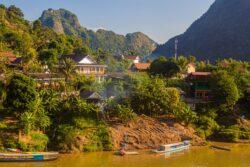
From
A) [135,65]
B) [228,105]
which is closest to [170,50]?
[135,65]

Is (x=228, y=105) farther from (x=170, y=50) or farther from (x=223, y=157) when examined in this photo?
(x=170, y=50)

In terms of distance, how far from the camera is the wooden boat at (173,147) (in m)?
38.1

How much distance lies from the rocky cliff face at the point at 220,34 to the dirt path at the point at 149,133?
216ft

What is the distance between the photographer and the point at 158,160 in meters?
35.6

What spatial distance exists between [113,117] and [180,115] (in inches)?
300

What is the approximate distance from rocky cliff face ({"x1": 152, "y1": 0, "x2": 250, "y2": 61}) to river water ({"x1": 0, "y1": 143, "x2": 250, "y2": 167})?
6896 centimetres

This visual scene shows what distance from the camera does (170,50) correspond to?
14212 centimetres

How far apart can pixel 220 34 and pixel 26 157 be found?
309 feet

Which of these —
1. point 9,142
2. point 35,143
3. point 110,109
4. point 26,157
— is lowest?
point 26,157

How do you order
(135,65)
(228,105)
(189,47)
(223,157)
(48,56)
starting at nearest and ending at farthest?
(223,157)
(228,105)
(48,56)
(135,65)
(189,47)

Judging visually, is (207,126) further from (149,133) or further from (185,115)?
(149,133)

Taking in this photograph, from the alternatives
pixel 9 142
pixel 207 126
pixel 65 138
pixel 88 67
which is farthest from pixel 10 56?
pixel 207 126

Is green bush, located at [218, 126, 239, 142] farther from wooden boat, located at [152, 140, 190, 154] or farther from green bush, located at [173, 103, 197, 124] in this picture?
wooden boat, located at [152, 140, 190, 154]

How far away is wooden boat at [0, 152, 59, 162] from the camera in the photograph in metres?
32.1
